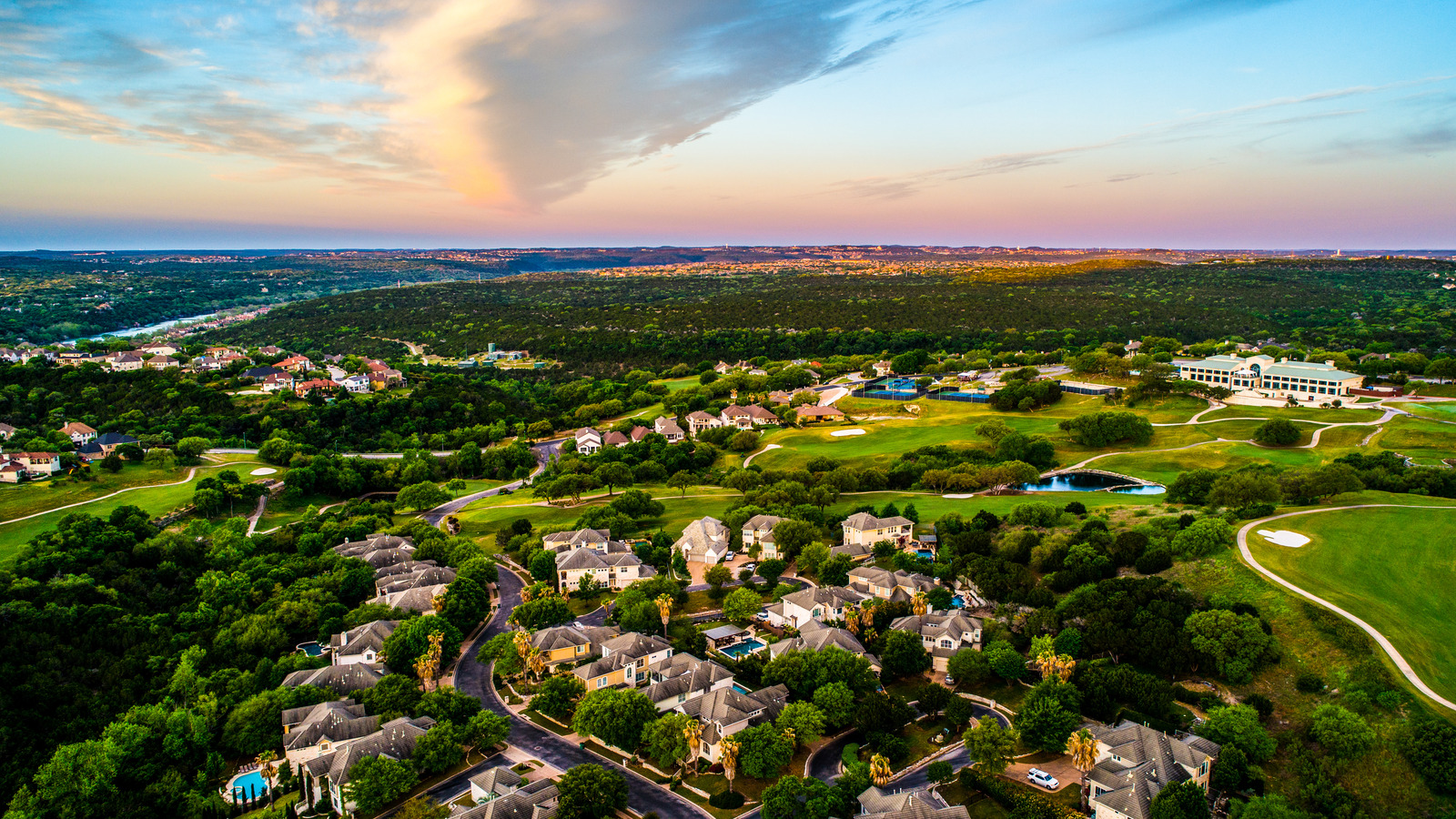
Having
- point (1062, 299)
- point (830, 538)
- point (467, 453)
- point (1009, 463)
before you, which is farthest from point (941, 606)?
point (1062, 299)

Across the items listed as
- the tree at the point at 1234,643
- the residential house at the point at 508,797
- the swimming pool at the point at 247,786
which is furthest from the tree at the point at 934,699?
the swimming pool at the point at 247,786

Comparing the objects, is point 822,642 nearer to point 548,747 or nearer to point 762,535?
point 548,747

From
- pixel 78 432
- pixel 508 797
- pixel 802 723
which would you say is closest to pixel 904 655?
pixel 802 723

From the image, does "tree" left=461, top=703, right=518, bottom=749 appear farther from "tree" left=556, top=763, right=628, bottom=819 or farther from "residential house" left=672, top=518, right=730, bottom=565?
"residential house" left=672, top=518, right=730, bottom=565

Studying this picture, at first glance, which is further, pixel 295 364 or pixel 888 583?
pixel 295 364

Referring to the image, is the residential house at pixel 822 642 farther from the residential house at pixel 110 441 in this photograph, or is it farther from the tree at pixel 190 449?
the residential house at pixel 110 441

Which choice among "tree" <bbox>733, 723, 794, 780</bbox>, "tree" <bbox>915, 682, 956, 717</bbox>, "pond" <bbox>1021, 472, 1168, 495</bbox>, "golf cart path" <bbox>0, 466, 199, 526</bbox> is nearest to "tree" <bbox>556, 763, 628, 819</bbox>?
"tree" <bbox>733, 723, 794, 780</bbox>

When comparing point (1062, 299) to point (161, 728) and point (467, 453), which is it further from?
point (161, 728)
